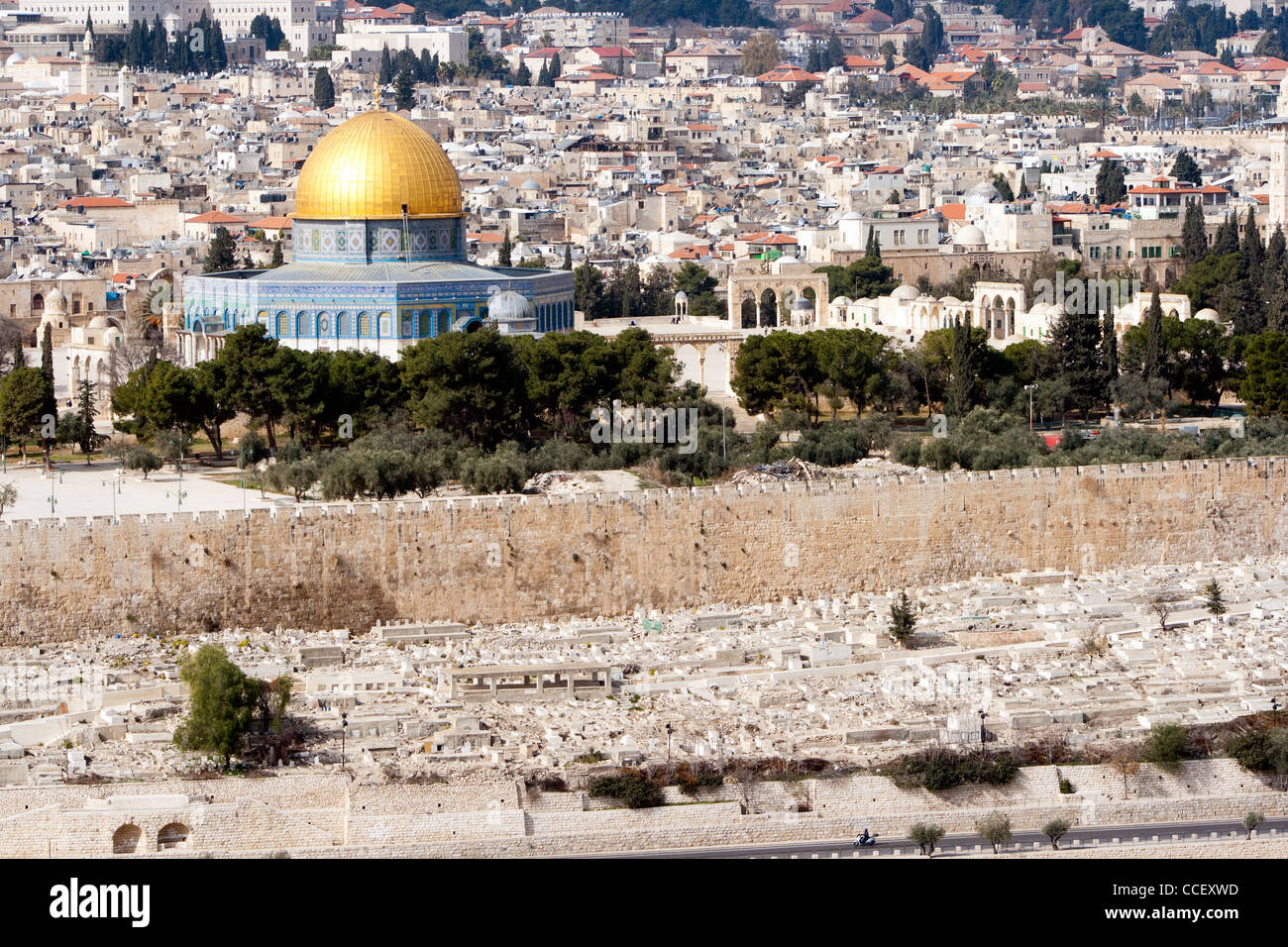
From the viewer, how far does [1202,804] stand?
56.4ft

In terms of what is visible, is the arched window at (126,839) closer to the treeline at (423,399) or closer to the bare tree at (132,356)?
the treeline at (423,399)

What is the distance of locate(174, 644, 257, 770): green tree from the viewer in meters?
17.4

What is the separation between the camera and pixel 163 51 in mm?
97250

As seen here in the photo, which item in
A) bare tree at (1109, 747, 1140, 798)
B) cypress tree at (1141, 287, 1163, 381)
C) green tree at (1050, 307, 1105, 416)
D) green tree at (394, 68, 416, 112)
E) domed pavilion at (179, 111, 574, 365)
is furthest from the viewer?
green tree at (394, 68, 416, 112)

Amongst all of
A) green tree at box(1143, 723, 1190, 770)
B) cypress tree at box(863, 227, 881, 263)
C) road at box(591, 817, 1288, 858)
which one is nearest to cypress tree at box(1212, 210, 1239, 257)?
cypress tree at box(863, 227, 881, 263)

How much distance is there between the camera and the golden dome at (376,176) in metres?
33.9

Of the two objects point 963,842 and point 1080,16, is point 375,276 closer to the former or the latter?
point 963,842

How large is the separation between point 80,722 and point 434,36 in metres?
89.1

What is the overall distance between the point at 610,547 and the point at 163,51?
78.4 meters

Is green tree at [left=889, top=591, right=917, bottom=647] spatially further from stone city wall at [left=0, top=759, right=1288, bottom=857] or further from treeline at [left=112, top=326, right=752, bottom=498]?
treeline at [left=112, top=326, right=752, bottom=498]

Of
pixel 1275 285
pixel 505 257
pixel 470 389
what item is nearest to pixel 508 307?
pixel 470 389

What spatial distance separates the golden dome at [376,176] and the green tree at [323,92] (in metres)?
53.9

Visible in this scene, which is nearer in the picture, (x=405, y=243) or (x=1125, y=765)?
(x=1125, y=765)

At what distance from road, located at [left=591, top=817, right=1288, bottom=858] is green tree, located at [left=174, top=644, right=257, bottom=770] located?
8.20ft
